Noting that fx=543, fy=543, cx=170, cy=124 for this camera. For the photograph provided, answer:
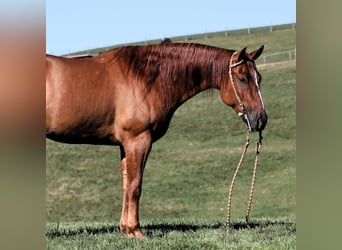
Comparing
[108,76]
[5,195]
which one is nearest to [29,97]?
[5,195]

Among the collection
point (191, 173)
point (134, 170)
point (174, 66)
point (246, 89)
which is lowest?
point (191, 173)

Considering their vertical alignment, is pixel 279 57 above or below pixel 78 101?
above

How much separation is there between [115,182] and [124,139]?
41.7 feet

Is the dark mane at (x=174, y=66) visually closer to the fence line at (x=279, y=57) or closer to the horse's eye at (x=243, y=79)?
the horse's eye at (x=243, y=79)

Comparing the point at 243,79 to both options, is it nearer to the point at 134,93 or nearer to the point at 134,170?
the point at 134,93

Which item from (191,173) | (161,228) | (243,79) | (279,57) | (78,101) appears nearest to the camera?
(78,101)

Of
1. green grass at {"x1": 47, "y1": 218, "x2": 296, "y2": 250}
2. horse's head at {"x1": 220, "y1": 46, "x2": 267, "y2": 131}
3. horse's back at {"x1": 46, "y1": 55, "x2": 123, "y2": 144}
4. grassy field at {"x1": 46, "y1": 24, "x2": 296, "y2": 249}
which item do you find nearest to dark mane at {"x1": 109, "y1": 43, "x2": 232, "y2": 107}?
horse's head at {"x1": 220, "y1": 46, "x2": 267, "y2": 131}

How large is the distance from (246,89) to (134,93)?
1104mm

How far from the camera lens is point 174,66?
5324mm

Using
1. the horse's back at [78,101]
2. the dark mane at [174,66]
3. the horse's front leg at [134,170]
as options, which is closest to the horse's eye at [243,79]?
the dark mane at [174,66]

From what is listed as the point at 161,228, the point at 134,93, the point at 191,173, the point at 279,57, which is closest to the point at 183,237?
the point at 161,228

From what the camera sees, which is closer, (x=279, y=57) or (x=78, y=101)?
(x=78, y=101)

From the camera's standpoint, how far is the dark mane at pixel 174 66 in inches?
208

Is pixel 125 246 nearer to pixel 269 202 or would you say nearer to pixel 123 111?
pixel 123 111
